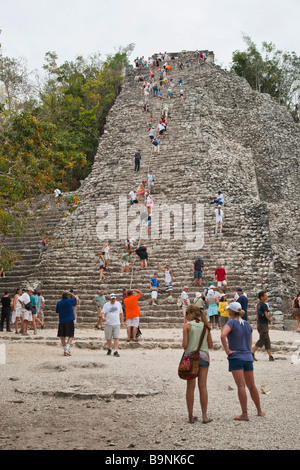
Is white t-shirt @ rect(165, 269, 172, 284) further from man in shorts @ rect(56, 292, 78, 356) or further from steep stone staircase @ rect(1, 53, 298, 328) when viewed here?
man in shorts @ rect(56, 292, 78, 356)

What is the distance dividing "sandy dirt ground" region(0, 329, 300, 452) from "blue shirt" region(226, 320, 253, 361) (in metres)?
0.69

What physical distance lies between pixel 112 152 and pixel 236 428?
20.1 m

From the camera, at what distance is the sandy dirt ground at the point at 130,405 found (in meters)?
4.57

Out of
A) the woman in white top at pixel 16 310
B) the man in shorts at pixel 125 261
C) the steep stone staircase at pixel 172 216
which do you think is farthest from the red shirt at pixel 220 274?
the woman in white top at pixel 16 310

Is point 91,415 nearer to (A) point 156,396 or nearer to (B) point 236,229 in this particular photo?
(A) point 156,396

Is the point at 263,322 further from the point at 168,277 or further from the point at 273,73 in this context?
the point at 273,73

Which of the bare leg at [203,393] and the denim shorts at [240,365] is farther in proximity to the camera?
the denim shorts at [240,365]

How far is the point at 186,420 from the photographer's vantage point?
17.2 ft

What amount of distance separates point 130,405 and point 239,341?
1.56 meters

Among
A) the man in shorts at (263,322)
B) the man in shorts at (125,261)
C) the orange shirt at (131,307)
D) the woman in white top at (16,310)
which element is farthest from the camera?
the man in shorts at (125,261)

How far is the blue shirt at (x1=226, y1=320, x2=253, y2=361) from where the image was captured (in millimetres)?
5418

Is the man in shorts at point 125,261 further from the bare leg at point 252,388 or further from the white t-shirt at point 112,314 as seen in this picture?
the bare leg at point 252,388
